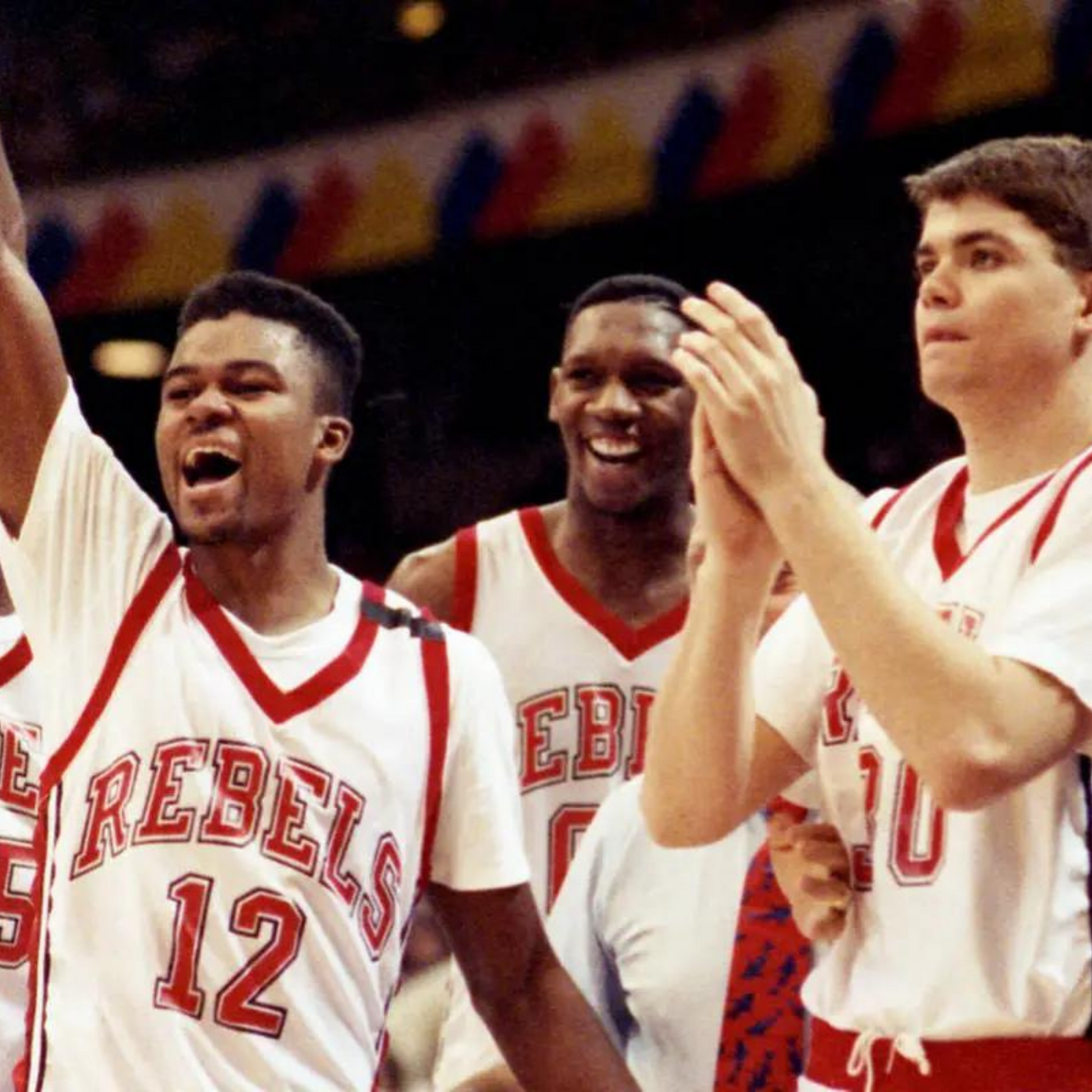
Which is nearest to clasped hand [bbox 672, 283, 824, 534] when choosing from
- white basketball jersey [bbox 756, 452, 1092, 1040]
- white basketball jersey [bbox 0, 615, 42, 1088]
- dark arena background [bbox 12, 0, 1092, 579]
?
white basketball jersey [bbox 756, 452, 1092, 1040]

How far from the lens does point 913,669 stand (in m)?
2.14

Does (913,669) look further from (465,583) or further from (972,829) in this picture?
(465,583)

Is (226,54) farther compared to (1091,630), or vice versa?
(226,54)

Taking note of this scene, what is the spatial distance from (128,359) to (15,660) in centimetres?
769

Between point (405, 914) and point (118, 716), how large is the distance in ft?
1.57

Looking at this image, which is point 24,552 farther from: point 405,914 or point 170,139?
point 170,139

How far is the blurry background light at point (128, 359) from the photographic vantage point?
10883mm

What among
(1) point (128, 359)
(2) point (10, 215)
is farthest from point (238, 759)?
(1) point (128, 359)

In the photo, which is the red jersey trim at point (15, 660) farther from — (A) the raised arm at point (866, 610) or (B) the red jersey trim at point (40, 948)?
(A) the raised arm at point (866, 610)

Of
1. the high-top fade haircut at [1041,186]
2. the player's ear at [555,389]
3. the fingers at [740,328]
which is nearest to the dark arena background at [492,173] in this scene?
the player's ear at [555,389]

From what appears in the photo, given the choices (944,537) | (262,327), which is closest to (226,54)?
(262,327)

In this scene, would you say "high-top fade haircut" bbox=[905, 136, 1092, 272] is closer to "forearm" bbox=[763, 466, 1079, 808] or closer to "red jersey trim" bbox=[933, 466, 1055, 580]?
"red jersey trim" bbox=[933, 466, 1055, 580]

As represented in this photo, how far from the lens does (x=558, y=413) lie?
13.7 ft

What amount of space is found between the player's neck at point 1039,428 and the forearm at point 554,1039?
1023 millimetres
